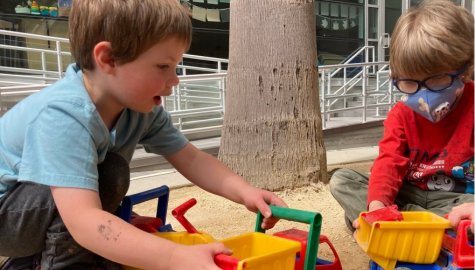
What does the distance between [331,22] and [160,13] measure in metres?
9.50

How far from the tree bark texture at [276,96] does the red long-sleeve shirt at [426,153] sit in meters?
1.41

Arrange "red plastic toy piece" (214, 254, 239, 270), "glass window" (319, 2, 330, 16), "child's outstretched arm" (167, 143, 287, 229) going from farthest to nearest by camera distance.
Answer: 1. "glass window" (319, 2, 330, 16)
2. "child's outstretched arm" (167, 143, 287, 229)
3. "red plastic toy piece" (214, 254, 239, 270)

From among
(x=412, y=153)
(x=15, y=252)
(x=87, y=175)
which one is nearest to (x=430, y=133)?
(x=412, y=153)

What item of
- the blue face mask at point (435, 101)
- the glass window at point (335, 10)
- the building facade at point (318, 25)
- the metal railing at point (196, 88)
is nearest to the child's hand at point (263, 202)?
the blue face mask at point (435, 101)

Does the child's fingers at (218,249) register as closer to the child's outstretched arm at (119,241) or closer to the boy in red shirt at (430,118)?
the child's outstretched arm at (119,241)

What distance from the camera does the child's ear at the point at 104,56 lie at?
1436mm

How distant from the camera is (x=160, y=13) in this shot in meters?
1.44

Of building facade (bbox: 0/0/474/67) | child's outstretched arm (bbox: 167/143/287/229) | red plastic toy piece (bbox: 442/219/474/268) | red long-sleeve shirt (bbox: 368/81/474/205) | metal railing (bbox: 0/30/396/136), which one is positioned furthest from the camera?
building facade (bbox: 0/0/474/67)

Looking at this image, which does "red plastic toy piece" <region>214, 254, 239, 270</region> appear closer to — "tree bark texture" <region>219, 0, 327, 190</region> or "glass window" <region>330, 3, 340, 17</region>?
"tree bark texture" <region>219, 0, 327, 190</region>

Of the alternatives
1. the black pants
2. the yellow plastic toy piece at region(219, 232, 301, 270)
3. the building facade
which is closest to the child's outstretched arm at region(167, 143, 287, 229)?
the yellow plastic toy piece at region(219, 232, 301, 270)

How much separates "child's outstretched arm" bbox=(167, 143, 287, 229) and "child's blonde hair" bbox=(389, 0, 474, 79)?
650 mm

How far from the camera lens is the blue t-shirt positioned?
A: 1363 millimetres

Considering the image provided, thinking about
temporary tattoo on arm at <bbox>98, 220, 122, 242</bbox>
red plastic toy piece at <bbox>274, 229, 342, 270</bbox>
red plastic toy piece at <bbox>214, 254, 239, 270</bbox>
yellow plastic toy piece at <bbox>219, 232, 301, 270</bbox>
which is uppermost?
temporary tattoo on arm at <bbox>98, 220, 122, 242</bbox>

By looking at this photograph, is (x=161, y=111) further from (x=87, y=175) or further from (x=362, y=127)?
(x=362, y=127)
